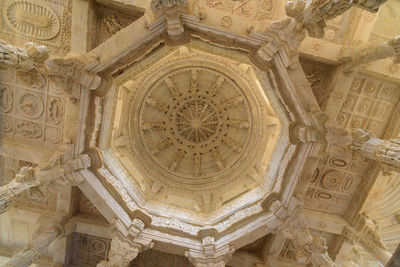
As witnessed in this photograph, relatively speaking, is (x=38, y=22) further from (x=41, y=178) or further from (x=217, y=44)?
(x=217, y=44)

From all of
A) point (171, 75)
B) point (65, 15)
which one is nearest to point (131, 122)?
point (171, 75)

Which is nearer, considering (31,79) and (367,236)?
(31,79)

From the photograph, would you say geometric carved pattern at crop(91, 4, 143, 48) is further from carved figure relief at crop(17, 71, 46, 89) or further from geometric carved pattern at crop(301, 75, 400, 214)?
geometric carved pattern at crop(301, 75, 400, 214)

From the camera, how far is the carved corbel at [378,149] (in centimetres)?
500

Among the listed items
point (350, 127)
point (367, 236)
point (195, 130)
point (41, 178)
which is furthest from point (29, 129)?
point (367, 236)

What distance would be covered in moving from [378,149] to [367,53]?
8.68ft

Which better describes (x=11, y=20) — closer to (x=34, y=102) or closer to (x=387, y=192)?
(x=34, y=102)

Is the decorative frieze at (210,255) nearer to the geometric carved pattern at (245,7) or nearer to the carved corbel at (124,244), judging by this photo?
the carved corbel at (124,244)

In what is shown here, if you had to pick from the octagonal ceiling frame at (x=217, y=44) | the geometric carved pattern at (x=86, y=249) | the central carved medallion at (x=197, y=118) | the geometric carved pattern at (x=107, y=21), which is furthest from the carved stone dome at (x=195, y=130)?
the geometric carved pattern at (x=86, y=249)

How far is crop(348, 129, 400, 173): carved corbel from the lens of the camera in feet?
16.4

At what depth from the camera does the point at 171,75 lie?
435 inches

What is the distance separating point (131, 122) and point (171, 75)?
2.66 metres

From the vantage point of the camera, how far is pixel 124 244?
7699 millimetres

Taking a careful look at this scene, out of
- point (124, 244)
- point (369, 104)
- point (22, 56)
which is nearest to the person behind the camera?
point (22, 56)
